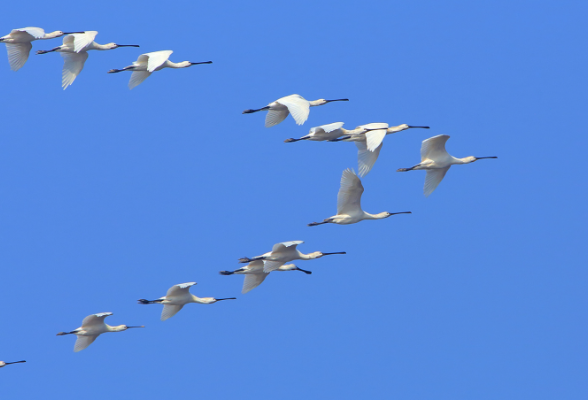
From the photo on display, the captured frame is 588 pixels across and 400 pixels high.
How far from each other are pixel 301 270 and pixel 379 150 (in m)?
6.61

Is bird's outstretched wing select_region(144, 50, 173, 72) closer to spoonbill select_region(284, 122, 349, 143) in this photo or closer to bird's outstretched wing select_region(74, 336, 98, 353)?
spoonbill select_region(284, 122, 349, 143)

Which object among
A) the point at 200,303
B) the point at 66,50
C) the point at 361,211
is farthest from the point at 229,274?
the point at 66,50

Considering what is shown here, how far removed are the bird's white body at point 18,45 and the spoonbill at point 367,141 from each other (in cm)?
906

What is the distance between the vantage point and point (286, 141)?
→ 118 ft

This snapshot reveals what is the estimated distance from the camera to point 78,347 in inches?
1449

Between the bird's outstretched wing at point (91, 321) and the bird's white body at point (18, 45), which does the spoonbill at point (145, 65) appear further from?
the bird's outstretched wing at point (91, 321)

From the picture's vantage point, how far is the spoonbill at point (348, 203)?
34.2 m

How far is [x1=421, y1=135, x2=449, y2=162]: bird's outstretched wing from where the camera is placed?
35.1 m

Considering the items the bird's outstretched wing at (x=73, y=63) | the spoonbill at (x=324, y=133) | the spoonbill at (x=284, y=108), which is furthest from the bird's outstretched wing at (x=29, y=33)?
the spoonbill at (x=324, y=133)

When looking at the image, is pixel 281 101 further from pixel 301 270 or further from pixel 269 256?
pixel 301 270

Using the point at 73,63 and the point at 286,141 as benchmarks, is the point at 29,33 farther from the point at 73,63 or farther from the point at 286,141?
the point at 286,141

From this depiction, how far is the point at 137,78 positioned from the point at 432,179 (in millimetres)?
8809

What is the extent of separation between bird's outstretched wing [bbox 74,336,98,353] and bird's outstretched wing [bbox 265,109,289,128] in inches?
335

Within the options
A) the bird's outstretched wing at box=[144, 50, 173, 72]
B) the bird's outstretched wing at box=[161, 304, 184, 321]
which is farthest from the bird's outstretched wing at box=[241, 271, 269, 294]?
the bird's outstretched wing at box=[144, 50, 173, 72]
